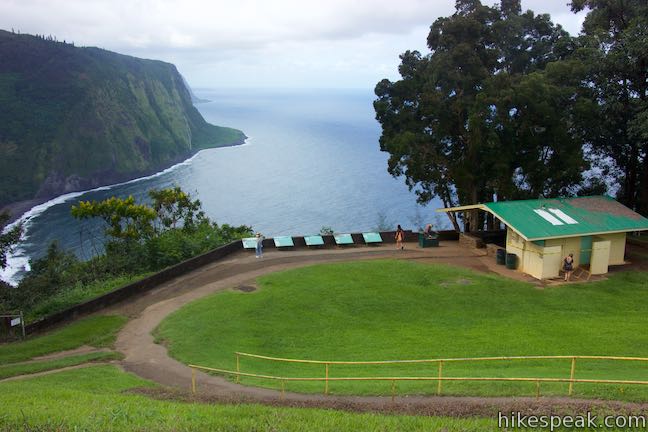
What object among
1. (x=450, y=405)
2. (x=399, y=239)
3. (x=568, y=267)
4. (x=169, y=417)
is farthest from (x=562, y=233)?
(x=169, y=417)

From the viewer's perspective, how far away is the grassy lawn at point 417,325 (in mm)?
14172

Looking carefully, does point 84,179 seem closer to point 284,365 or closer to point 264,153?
point 264,153

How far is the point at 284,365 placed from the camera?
51.8ft

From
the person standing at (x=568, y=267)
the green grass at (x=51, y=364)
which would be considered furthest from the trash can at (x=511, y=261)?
the green grass at (x=51, y=364)

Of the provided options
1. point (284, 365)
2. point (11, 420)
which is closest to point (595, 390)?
point (284, 365)

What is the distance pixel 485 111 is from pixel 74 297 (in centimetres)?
2136

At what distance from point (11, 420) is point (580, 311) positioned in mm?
17465

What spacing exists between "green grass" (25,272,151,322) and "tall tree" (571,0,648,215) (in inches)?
974

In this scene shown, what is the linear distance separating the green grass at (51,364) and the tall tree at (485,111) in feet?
65.3

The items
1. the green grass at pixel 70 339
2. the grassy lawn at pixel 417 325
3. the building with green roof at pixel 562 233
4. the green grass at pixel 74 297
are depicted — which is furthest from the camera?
the building with green roof at pixel 562 233

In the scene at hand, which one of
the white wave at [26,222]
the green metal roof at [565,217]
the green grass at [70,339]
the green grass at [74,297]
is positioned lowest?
the white wave at [26,222]

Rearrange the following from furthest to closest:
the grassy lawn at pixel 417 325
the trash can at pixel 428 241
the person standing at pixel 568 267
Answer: the trash can at pixel 428 241, the person standing at pixel 568 267, the grassy lawn at pixel 417 325

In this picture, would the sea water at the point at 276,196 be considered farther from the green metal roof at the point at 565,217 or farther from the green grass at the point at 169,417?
the green grass at the point at 169,417

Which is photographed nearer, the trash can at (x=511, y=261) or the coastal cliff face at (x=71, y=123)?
the trash can at (x=511, y=261)
